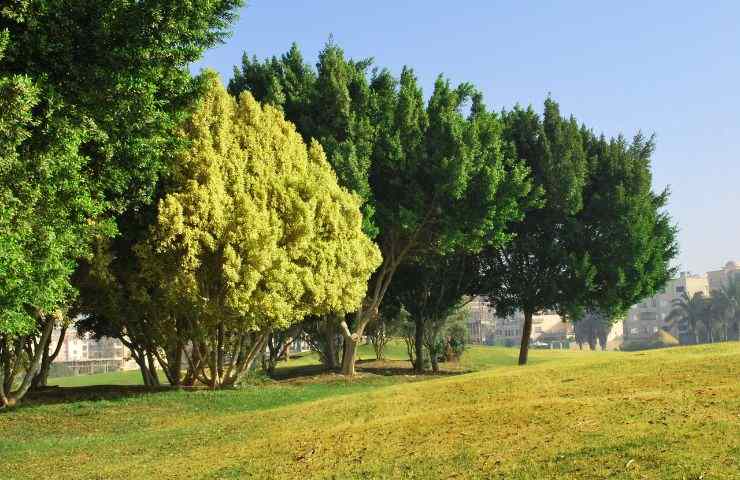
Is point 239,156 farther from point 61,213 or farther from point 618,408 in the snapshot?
point 618,408

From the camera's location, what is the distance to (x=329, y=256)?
113 ft

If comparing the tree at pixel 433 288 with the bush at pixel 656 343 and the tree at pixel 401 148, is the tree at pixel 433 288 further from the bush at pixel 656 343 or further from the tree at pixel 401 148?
the bush at pixel 656 343

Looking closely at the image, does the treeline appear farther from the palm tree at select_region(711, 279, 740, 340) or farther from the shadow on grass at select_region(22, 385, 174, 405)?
the palm tree at select_region(711, 279, 740, 340)

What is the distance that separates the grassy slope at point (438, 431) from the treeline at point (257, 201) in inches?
155

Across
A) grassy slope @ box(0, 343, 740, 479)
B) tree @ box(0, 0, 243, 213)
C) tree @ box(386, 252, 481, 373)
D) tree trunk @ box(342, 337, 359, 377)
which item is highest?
tree @ box(0, 0, 243, 213)

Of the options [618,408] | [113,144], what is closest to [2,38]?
[113,144]

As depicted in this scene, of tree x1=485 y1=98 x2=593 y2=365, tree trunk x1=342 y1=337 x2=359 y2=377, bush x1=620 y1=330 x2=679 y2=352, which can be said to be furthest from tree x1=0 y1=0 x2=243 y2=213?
bush x1=620 y1=330 x2=679 y2=352

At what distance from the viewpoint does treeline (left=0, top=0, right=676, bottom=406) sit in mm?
21266

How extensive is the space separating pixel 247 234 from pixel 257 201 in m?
1.91

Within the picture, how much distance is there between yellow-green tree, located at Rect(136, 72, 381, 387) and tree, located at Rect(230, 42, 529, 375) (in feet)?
11.8

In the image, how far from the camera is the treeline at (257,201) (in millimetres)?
21266

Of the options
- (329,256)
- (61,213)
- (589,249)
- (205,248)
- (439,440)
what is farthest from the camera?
(589,249)

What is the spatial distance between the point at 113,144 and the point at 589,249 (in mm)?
33241

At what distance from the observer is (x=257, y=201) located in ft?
105
